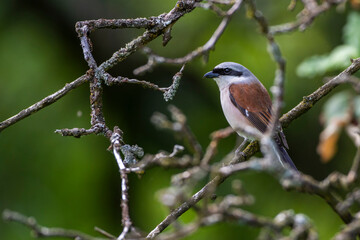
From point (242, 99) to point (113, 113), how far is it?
5.89ft

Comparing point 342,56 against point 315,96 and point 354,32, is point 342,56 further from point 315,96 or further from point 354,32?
point 315,96

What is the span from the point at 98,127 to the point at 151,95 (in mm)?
3251

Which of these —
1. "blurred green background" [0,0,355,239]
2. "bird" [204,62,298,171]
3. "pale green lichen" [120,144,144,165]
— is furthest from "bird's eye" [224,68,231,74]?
"pale green lichen" [120,144,144,165]

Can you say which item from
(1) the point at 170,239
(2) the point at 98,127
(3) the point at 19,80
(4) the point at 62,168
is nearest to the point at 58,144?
(4) the point at 62,168

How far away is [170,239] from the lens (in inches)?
62.5

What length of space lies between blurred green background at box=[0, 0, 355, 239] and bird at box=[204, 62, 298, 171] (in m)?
0.73

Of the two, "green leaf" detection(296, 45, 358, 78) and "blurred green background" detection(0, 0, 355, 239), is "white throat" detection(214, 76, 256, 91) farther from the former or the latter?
"green leaf" detection(296, 45, 358, 78)

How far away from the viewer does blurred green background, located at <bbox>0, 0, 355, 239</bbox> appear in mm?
5555

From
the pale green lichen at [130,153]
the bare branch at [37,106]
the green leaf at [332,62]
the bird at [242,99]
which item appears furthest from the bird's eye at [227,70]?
the pale green lichen at [130,153]

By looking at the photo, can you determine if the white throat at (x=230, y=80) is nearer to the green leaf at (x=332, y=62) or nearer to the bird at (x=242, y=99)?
the bird at (x=242, y=99)

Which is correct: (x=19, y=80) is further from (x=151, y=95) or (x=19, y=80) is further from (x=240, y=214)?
(x=240, y=214)

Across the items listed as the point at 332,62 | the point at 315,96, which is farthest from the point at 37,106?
the point at 332,62

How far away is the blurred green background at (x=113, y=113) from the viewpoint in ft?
18.2

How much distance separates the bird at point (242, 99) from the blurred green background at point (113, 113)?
0.73 meters
